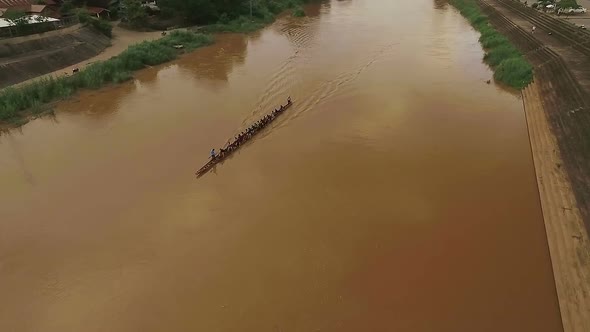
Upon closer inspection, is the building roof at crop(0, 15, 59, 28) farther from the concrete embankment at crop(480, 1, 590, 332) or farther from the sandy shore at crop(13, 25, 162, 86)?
the concrete embankment at crop(480, 1, 590, 332)

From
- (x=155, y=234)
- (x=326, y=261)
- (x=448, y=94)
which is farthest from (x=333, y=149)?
(x=448, y=94)

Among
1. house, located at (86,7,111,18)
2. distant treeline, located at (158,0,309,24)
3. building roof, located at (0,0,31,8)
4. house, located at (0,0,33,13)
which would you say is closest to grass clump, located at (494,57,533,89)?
distant treeline, located at (158,0,309,24)

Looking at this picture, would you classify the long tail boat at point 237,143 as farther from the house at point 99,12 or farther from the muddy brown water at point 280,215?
the house at point 99,12

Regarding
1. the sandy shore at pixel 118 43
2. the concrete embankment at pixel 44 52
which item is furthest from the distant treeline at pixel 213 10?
the concrete embankment at pixel 44 52

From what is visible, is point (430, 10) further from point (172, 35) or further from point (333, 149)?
point (333, 149)

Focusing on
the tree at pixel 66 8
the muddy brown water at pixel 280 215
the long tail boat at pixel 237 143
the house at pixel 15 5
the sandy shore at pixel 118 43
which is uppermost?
the house at pixel 15 5

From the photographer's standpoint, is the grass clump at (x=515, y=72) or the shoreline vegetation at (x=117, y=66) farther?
the grass clump at (x=515, y=72)
